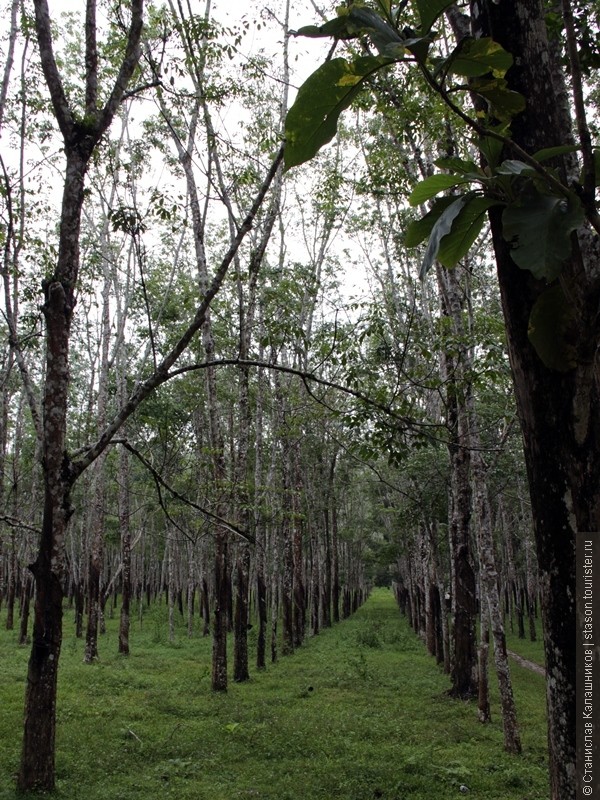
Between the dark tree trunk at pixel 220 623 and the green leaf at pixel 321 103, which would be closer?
the green leaf at pixel 321 103

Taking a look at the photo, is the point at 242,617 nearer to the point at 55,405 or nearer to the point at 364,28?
the point at 55,405

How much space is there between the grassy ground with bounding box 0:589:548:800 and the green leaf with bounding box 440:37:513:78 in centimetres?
676

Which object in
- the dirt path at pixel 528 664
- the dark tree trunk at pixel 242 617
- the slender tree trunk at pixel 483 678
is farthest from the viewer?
the dirt path at pixel 528 664

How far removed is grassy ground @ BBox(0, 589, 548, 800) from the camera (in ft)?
22.4

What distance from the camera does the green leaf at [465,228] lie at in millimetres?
1281

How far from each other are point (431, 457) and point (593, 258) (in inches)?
552

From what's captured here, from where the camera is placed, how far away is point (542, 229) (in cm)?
115

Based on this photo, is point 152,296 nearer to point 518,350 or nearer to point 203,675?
point 203,675

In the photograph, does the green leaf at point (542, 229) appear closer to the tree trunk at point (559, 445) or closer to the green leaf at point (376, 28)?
the tree trunk at point (559, 445)

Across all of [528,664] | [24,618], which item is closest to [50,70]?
[24,618]

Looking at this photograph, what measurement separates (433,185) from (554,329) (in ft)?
1.32

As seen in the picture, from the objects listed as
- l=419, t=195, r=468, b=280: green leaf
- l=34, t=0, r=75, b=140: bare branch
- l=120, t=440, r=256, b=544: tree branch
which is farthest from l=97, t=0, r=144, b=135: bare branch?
l=419, t=195, r=468, b=280: green leaf

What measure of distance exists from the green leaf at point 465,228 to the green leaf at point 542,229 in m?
0.08

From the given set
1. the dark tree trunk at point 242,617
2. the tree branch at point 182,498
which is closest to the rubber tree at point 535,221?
the tree branch at point 182,498
